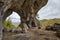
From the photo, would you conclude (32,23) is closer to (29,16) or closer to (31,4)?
(29,16)

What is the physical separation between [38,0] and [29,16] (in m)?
2.08

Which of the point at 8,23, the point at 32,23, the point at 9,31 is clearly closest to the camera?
the point at 9,31

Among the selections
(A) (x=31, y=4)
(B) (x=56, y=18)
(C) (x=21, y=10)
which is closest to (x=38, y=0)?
(A) (x=31, y=4)

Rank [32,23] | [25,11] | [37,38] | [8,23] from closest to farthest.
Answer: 1. [37,38]
2. [25,11]
3. [32,23]
4. [8,23]

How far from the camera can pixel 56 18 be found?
3781 centimetres

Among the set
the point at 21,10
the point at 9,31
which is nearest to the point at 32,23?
the point at 21,10

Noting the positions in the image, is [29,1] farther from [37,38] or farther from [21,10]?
[37,38]

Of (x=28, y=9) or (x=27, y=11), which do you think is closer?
(x=28, y=9)

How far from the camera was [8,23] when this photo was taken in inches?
893

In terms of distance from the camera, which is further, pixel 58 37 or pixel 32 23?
pixel 32 23

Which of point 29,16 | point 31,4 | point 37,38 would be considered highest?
point 31,4

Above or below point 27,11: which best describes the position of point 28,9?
above

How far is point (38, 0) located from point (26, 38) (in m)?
8.50

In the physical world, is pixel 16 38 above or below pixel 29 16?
below
